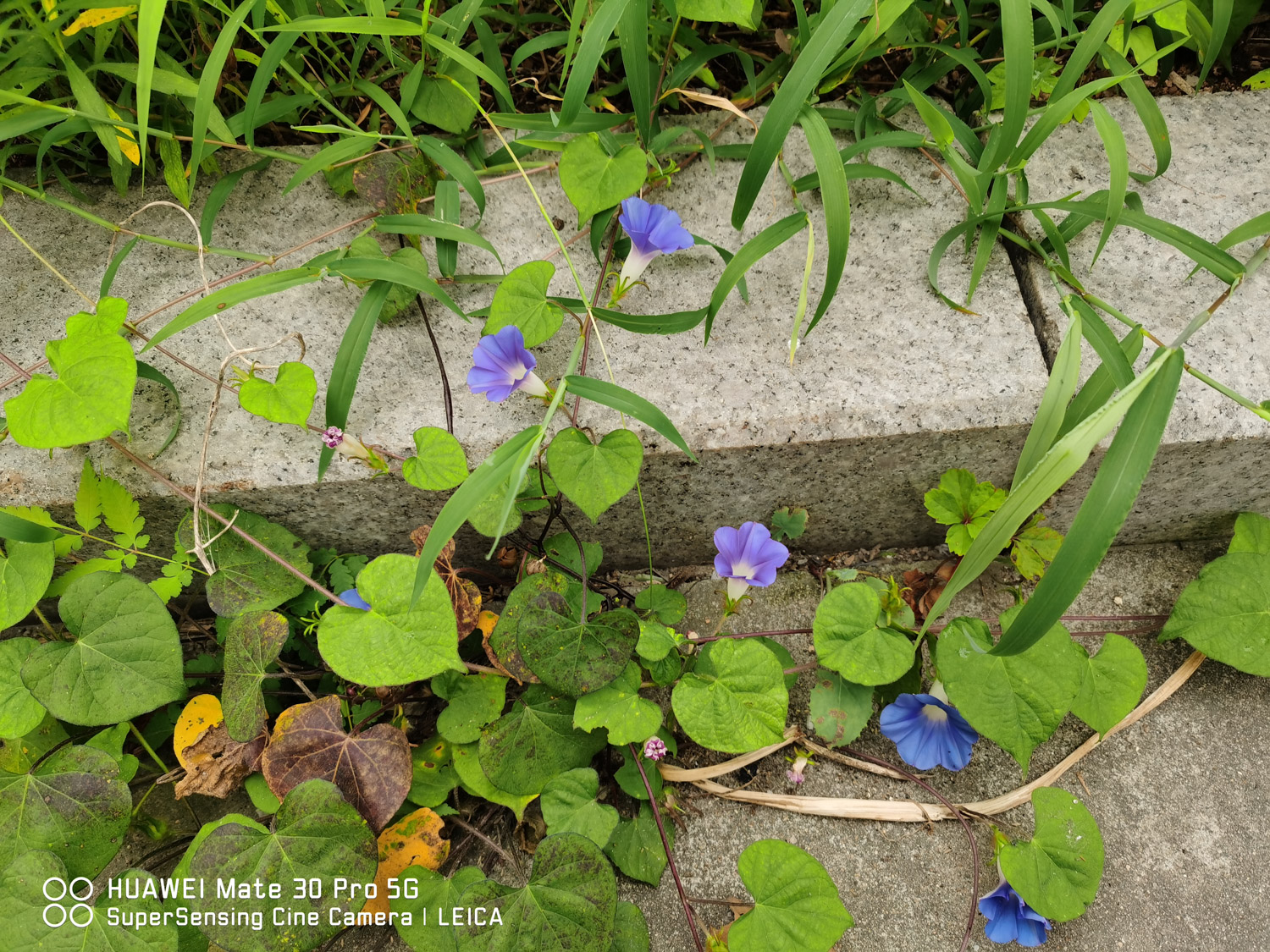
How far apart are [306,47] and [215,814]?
152 centimetres

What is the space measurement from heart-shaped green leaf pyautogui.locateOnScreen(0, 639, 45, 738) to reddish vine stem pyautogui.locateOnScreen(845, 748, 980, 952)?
1376 millimetres

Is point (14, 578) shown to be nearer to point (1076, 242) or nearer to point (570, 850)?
point (570, 850)

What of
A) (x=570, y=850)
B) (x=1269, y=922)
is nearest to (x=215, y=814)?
(x=570, y=850)

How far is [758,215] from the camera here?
5.11 ft

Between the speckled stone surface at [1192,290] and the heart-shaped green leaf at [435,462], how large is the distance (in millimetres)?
1040

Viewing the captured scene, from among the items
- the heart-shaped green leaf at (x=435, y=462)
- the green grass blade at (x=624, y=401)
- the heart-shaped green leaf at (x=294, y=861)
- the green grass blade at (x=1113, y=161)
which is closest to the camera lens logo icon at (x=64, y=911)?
the heart-shaped green leaf at (x=294, y=861)

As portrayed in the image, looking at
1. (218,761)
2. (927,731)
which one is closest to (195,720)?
(218,761)

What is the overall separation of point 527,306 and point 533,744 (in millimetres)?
715

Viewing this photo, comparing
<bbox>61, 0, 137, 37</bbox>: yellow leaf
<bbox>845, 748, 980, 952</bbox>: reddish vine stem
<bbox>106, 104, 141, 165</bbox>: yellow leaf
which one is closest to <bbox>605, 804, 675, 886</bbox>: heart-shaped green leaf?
<bbox>845, 748, 980, 952</bbox>: reddish vine stem

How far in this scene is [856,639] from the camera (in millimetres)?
1343

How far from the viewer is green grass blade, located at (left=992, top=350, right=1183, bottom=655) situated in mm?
944

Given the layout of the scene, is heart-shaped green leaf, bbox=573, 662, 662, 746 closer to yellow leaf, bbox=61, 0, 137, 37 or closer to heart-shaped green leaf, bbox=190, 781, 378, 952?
heart-shaped green leaf, bbox=190, 781, 378, 952

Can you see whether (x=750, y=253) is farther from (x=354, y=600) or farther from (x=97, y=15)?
(x=97, y=15)

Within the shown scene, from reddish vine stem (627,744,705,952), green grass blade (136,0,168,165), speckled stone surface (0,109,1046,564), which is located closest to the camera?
green grass blade (136,0,168,165)
